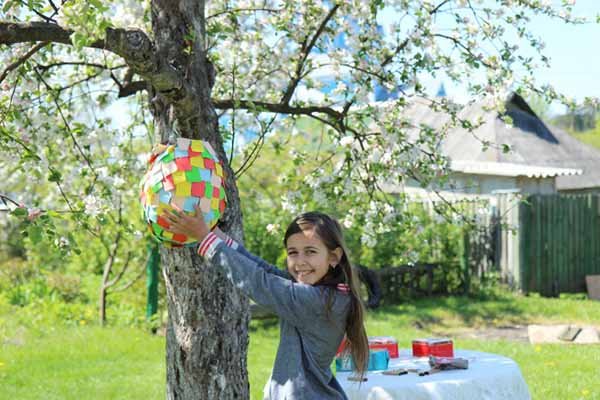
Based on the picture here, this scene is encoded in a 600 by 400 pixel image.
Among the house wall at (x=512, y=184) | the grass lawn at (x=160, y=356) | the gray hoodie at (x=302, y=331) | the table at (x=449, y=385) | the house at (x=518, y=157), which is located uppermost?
the house at (x=518, y=157)

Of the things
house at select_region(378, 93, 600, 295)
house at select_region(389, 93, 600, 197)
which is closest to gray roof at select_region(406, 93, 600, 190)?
house at select_region(389, 93, 600, 197)

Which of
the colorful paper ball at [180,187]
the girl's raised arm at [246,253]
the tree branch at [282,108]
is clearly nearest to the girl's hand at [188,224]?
the colorful paper ball at [180,187]

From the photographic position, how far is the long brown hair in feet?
10.6

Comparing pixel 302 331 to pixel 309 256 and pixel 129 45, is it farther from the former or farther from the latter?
pixel 129 45

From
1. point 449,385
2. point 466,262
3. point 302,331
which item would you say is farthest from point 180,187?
point 466,262

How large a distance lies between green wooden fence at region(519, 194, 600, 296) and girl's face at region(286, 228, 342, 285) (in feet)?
33.4

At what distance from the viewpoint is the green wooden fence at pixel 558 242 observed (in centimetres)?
1315

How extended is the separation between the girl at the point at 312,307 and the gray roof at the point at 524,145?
12.5 metres

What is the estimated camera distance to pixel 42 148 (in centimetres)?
608

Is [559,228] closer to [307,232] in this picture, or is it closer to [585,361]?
[585,361]

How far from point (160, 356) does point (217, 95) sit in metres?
2.87

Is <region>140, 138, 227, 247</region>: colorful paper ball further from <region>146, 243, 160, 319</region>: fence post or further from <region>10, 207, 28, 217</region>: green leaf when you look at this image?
<region>146, 243, 160, 319</region>: fence post

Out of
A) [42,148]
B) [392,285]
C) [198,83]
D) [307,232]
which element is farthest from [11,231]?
[307,232]

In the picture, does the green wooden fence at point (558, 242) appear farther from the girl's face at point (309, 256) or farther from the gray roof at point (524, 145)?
the girl's face at point (309, 256)
